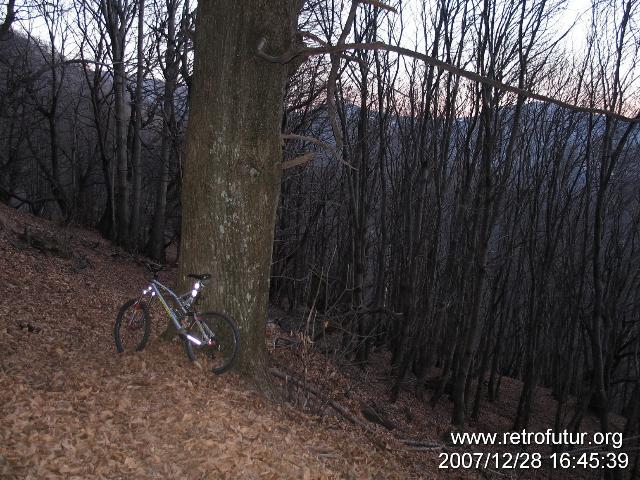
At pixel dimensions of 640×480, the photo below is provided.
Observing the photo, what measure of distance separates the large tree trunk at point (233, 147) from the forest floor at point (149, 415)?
1098 mm

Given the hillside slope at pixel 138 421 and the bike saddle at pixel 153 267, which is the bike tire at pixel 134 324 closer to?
the hillside slope at pixel 138 421

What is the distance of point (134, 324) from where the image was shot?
585 cm

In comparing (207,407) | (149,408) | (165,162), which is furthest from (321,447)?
(165,162)

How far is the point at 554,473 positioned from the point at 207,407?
36.5ft

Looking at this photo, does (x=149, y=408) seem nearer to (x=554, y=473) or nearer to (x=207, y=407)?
(x=207, y=407)

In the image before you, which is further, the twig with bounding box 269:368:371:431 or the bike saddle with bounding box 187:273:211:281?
the twig with bounding box 269:368:371:431

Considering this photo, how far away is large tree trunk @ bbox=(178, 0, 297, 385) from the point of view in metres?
5.02

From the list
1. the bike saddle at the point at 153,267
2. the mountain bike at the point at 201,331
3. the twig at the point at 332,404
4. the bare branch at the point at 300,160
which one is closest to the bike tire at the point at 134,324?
the mountain bike at the point at 201,331

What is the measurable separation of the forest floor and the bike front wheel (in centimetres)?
17

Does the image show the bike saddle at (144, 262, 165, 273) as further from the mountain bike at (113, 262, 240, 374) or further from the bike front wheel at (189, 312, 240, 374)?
the bike front wheel at (189, 312, 240, 374)

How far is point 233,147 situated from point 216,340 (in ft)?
6.90

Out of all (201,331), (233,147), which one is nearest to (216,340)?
(201,331)

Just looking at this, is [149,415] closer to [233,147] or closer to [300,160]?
[233,147]

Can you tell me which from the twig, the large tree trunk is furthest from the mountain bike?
the twig
